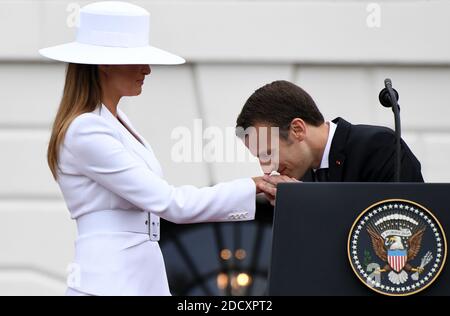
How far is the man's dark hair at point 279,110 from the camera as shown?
4.77 metres

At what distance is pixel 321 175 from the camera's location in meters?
4.77

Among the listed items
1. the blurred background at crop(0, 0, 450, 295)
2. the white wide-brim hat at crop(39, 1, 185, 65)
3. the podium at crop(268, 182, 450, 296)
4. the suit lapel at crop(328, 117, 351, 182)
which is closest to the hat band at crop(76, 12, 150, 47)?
the white wide-brim hat at crop(39, 1, 185, 65)

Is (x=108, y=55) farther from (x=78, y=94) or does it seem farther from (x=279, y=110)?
(x=279, y=110)

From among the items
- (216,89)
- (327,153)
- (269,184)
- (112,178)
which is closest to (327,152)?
(327,153)

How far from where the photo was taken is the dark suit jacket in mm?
4547

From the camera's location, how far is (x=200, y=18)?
7.41 metres

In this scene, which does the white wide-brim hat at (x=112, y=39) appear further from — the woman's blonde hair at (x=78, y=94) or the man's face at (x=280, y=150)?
the man's face at (x=280, y=150)

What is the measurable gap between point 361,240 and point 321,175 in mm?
1069

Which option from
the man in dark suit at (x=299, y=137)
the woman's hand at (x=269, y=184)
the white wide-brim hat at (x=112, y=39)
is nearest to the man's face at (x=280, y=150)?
the man in dark suit at (x=299, y=137)

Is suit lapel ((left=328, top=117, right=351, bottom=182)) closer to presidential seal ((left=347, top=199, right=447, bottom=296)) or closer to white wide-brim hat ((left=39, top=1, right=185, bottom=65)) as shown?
white wide-brim hat ((left=39, top=1, right=185, bottom=65))

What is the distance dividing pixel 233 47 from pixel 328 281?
12.6 ft

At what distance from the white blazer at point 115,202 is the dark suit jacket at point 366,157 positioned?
0.35 m

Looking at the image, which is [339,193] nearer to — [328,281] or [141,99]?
[328,281]
